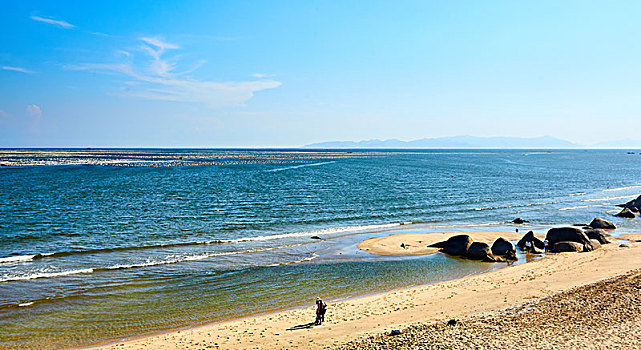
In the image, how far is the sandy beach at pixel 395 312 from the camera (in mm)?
16891

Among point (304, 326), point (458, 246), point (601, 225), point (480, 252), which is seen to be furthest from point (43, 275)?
point (601, 225)

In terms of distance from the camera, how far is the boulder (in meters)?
31.5

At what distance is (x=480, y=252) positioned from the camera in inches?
1256

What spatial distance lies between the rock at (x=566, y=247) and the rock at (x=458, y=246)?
6.91m

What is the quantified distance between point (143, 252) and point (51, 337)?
14.3 meters

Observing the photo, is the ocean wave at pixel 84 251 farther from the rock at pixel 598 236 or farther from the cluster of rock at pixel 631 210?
the cluster of rock at pixel 631 210

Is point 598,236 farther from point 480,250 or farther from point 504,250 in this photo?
point 480,250

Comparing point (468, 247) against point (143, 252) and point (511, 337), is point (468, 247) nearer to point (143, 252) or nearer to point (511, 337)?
point (511, 337)

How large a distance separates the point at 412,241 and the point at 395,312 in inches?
677

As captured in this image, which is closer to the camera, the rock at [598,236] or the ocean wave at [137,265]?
the ocean wave at [137,265]

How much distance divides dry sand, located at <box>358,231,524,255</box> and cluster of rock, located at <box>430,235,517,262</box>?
1580mm

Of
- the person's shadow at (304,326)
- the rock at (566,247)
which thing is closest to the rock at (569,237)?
the rock at (566,247)

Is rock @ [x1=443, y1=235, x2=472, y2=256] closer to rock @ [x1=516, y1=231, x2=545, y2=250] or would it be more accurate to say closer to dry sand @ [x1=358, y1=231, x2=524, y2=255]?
dry sand @ [x1=358, y1=231, x2=524, y2=255]

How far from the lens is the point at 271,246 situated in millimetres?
34688
